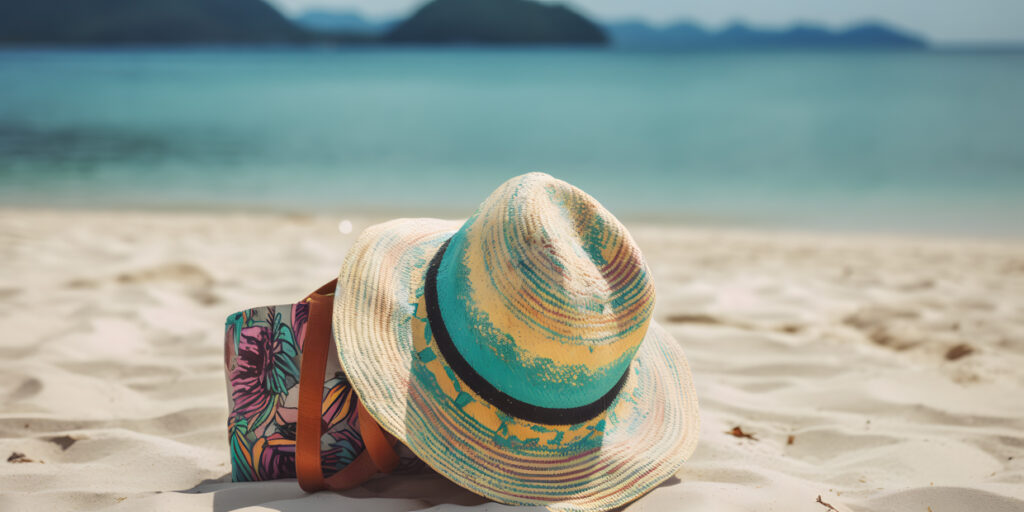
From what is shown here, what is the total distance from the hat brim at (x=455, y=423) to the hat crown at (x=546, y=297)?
84 millimetres

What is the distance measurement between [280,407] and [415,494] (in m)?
0.41

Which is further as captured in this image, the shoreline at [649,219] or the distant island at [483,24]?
the distant island at [483,24]

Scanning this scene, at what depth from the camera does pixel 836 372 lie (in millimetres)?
2914

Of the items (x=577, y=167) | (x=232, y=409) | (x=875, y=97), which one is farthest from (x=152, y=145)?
(x=875, y=97)

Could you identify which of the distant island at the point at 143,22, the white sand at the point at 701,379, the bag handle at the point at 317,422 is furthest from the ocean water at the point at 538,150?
the distant island at the point at 143,22

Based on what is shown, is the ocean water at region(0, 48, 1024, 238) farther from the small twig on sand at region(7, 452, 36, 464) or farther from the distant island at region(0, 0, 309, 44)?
the distant island at region(0, 0, 309, 44)

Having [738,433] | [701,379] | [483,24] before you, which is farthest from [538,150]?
[483,24]

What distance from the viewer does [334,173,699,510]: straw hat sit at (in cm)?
156

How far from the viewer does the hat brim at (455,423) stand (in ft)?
5.18

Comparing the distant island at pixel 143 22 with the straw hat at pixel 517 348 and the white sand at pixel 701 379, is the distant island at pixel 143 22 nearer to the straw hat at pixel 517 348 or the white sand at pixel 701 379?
the white sand at pixel 701 379

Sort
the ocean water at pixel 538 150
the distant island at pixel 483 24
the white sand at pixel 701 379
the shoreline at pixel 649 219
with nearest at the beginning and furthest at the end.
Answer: the white sand at pixel 701 379, the shoreline at pixel 649 219, the ocean water at pixel 538 150, the distant island at pixel 483 24

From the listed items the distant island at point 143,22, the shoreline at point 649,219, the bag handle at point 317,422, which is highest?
the distant island at point 143,22

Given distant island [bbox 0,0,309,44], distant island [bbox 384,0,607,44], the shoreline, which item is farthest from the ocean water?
distant island [bbox 384,0,607,44]

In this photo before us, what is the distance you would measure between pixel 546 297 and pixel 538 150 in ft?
46.5
